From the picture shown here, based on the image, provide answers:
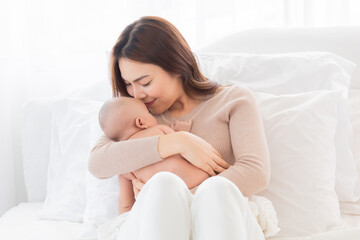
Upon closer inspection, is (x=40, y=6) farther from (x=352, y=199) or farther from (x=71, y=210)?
(x=352, y=199)

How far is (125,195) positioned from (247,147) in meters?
0.38


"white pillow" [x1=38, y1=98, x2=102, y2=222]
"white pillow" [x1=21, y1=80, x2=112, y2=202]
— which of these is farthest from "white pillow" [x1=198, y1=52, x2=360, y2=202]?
"white pillow" [x1=21, y1=80, x2=112, y2=202]

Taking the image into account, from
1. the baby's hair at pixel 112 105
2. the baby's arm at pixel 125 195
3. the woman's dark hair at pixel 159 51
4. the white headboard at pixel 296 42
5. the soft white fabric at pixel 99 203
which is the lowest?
the soft white fabric at pixel 99 203

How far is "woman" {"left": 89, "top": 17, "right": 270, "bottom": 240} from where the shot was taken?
94 cm

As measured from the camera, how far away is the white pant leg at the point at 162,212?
Result: 89cm

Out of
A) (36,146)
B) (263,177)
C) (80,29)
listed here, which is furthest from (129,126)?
(80,29)

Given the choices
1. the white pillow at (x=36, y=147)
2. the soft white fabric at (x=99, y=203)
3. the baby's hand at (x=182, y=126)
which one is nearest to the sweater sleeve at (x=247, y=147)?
the baby's hand at (x=182, y=126)

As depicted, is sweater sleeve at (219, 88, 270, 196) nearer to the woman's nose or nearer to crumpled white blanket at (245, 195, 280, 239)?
crumpled white blanket at (245, 195, 280, 239)

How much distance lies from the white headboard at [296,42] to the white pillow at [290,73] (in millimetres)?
137

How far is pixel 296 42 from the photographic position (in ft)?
5.98

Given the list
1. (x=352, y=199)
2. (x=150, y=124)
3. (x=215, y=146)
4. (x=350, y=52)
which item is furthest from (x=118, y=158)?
(x=350, y=52)

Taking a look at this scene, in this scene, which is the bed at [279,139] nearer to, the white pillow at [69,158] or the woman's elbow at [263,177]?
the white pillow at [69,158]

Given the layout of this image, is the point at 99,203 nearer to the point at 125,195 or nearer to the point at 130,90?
the point at 125,195

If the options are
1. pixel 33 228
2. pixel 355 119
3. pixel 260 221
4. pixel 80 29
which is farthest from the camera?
pixel 80 29
